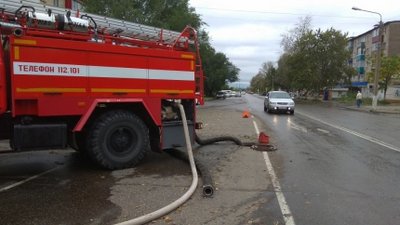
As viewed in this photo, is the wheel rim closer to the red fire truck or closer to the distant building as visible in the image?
the red fire truck

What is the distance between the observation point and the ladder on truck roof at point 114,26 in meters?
8.10

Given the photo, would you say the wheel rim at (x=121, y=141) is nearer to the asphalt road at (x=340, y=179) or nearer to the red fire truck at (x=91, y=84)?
the red fire truck at (x=91, y=84)

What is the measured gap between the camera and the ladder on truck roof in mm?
8102

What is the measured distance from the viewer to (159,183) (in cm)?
789

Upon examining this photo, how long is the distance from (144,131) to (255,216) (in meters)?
3.79

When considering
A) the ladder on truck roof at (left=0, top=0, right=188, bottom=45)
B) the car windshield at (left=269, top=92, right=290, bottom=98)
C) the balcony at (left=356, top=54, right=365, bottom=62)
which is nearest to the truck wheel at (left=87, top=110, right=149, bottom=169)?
the ladder on truck roof at (left=0, top=0, right=188, bottom=45)

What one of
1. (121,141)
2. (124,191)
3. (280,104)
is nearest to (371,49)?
(280,104)

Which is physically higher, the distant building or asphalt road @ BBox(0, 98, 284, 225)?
the distant building

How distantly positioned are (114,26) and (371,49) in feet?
308

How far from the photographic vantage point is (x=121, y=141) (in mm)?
8906

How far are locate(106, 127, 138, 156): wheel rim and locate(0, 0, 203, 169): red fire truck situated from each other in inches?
0.8

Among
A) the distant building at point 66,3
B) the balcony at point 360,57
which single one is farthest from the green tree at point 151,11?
the balcony at point 360,57

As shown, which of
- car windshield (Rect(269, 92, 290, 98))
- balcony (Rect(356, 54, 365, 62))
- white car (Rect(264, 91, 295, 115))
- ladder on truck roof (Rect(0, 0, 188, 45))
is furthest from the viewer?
balcony (Rect(356, 54, 365, 62))

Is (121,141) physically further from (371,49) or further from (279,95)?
(371,49)
